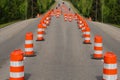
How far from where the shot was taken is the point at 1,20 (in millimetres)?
117562

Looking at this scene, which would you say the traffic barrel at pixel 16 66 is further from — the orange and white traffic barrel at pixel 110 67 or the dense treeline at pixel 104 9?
the dense treeline at pixel 104 9

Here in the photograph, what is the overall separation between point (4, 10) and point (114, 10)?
1446 inches

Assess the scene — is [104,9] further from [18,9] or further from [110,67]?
[110,67]

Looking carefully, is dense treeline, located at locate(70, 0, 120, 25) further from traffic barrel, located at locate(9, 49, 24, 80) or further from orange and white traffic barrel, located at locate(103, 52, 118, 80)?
traffic barrel, located at locate(9, 49, 24, 80)

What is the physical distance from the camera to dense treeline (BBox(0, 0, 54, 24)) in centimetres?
12078

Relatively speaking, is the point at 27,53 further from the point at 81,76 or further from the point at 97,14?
the point at 97,14

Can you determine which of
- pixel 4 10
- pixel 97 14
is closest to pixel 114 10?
pixel 97 14

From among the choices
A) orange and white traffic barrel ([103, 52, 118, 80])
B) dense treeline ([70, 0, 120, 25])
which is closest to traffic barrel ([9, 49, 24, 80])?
orange and white traffic barrel ([103, 52, 118, 80])

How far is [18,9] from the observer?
443 ft

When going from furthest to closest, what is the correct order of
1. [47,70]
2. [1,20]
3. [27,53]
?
[1,20], [27,53], [47,70]

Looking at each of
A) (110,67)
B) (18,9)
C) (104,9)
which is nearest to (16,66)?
(110,67)

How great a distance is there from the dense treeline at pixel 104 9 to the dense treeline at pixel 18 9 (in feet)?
51.6

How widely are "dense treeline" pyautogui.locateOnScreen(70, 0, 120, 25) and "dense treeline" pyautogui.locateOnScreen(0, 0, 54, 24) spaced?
15.7 m

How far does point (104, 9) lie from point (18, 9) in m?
33.2
